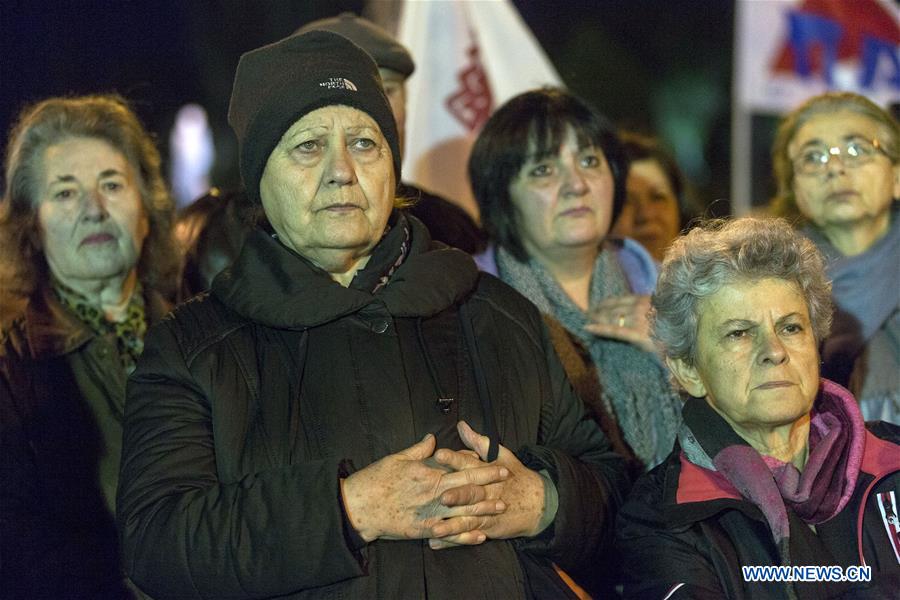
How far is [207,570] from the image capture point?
2.65m

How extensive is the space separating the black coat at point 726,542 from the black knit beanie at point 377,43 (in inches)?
72.3

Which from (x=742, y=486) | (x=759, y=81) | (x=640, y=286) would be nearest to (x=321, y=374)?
(x=742, y=486)

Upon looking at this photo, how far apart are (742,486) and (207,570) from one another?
4.02 ft

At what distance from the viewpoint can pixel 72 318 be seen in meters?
3.68

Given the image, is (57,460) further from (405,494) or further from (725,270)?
(725,270)

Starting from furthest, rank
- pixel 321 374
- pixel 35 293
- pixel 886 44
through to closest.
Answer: pixel 886 44
pixel 35 293
pixel 321 374

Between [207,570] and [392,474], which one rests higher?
[392,474]

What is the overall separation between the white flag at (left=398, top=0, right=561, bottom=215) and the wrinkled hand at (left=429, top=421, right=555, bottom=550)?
239cm

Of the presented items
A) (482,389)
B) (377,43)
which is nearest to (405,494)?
(482,389)

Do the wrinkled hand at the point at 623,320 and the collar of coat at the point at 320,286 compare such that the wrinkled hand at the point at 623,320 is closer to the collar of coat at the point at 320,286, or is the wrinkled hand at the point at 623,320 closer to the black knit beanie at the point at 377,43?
the collar of coat at the point at 320,286

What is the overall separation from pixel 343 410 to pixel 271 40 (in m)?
6.45

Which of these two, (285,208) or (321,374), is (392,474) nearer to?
(321,374)

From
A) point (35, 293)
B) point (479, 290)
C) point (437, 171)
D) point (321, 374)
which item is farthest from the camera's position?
point (437, 171)

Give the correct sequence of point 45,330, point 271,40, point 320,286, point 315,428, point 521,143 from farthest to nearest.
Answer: point 271,40 → point 521,143 → point 45,330 → point 320,286 → point 315,428
